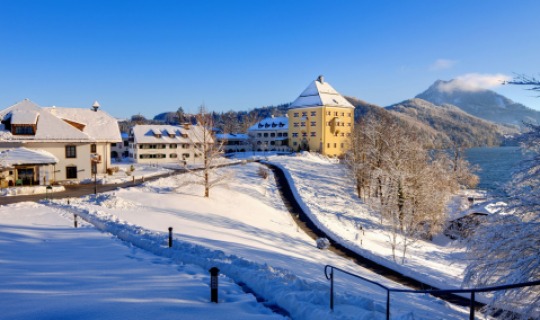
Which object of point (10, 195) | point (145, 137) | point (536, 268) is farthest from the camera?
point (145, 137)

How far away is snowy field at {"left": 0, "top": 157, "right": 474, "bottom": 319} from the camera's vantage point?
7.51 meters

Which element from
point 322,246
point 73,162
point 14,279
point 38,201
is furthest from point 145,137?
point 14,279

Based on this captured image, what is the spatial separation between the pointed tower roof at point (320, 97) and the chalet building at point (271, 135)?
989 cm

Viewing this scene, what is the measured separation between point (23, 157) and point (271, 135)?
201 feet

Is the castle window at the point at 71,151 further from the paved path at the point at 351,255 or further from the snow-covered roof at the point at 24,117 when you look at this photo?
the paved path at the point at 351,255

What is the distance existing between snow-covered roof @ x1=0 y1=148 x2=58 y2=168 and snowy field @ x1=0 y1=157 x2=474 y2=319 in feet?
A: 35.3

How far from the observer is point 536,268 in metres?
10.2

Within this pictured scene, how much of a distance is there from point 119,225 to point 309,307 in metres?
13.5

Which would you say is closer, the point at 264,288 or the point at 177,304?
the point at 177,304

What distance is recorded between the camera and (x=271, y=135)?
89.6 m

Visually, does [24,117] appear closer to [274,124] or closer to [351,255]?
[351,255]

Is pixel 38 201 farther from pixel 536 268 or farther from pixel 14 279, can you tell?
pixel 536 268

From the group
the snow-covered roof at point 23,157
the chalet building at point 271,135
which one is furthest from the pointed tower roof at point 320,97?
the snow-covered roof at point 23,157

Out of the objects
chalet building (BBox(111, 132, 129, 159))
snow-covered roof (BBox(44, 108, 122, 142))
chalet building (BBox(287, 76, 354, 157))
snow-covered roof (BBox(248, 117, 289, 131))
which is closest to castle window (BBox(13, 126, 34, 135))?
snow-covered roof (BBox(44, 108, 122, 142))
